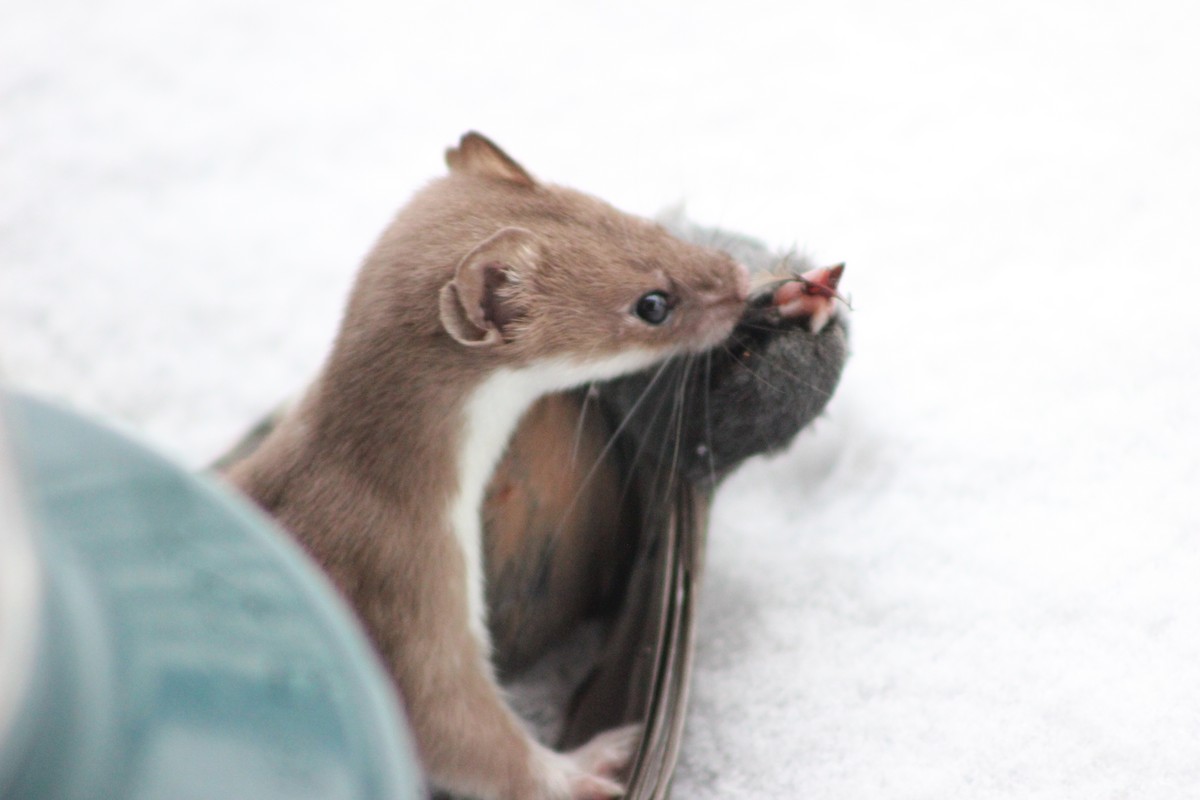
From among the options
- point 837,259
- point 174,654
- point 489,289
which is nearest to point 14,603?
point 174,654

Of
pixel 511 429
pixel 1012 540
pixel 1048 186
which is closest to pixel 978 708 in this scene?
pixel 1012 540

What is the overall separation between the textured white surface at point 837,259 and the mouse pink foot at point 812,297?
0.26m

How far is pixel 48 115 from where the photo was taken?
1600 mm

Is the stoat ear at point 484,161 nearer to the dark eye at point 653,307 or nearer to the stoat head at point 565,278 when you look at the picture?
the stoat head at point 565,278

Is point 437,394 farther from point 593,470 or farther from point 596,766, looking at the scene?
point 596,766

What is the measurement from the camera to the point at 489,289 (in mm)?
769

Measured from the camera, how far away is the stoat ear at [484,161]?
843 millimetres

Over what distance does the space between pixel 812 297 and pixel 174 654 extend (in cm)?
57

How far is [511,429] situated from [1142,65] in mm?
949

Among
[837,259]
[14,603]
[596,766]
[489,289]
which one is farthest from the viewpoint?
[837,259]

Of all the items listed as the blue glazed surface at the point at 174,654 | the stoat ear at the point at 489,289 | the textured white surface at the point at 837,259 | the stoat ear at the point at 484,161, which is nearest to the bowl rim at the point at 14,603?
the blue glazed surface at the point at 174,654

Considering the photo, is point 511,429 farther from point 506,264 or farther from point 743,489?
point 743,489

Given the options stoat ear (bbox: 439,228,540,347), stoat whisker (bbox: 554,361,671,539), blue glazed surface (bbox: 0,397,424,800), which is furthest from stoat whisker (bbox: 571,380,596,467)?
blue glazed surface (bbox: 0,397,424,800)

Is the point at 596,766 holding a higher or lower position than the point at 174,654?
lower
